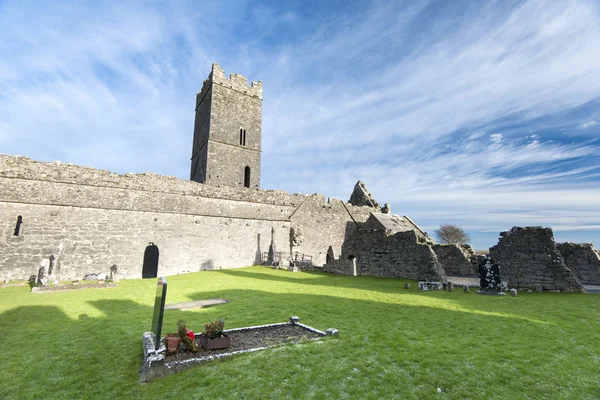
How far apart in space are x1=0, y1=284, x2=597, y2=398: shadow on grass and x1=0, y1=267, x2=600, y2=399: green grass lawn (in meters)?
0.03

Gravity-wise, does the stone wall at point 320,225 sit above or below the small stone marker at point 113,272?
above

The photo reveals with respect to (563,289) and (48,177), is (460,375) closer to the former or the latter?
(563,289)

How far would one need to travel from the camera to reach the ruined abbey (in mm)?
15703

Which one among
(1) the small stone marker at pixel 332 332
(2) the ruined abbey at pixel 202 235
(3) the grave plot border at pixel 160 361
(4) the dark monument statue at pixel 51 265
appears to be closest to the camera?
(3) the grave plot border at pixel 160 361

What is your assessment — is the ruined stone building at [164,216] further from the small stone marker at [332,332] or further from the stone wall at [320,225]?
the small stone marker at [332,332]

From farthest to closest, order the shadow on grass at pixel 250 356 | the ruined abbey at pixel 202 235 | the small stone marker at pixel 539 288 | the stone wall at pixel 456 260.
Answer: the stone wall at pixel 456 260, the ruined abbey at pixel 202 235, the small stone marker at pixel 539 288, the shadow on grass at pixel 250 356

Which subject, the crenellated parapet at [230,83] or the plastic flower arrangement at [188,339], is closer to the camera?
the plastic flower arrangement at [188,339]

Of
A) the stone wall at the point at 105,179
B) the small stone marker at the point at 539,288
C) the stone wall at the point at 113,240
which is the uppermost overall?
the stone wall at the point at 105,179

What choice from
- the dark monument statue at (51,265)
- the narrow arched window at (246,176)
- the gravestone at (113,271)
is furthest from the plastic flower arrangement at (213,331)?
the narrow arched window at (246,176)

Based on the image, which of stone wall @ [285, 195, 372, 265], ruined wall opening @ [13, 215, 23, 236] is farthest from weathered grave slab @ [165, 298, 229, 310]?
stone wall @ [285, 195, 372, 265]

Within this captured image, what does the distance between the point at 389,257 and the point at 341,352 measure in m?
13.8

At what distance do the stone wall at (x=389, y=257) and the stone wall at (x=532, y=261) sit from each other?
3140 millimetres

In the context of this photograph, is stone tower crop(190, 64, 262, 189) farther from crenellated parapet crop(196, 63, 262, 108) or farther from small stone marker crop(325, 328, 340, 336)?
small stone marker crop(325, 328, 340, 336)

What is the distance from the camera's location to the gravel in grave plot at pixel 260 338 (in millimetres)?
6055
